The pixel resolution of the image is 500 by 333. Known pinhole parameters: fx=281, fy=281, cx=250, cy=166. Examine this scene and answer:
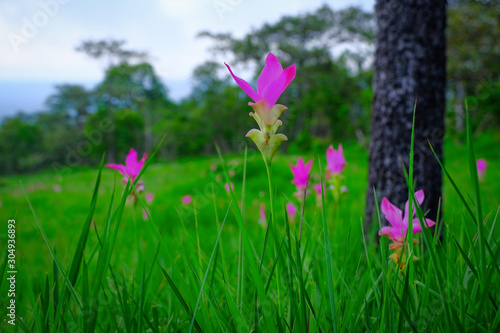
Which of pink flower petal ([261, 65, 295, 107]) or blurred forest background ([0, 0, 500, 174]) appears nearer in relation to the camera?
pink flower petal ([261, 65, 295, 107])

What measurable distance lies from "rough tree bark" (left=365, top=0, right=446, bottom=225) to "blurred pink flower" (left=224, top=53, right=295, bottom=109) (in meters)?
1.07

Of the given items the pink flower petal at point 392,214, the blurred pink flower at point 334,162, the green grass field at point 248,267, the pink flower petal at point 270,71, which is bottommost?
the green grass field at point 248,267

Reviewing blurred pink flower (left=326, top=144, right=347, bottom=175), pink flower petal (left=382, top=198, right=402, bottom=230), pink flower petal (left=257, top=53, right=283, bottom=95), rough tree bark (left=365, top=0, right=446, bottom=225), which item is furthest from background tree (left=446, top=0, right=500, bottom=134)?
pink flower petal (left=257, top=53, right=283, bottom=95)

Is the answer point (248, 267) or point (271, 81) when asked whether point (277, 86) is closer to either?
point (271, 81)

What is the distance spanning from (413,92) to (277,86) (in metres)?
1.14

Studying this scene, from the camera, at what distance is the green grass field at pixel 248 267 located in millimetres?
471

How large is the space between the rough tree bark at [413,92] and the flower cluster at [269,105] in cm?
106

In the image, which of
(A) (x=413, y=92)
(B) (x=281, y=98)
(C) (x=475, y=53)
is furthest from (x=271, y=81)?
(B) (x=281, y=98)

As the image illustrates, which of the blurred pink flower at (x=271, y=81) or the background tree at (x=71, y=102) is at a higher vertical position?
the background tree at (x=71, y=102)

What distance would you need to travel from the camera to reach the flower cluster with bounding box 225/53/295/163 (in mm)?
434

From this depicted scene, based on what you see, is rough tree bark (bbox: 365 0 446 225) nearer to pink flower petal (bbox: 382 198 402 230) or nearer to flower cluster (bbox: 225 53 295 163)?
pink flower petal (bbox: 382 198 402 230)

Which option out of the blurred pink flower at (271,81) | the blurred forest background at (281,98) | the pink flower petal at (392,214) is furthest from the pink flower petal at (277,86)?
the blurred forest background at (281,98)

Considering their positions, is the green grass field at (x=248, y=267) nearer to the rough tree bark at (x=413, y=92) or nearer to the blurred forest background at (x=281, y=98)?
the rough tree bark at (x=413, y=92)

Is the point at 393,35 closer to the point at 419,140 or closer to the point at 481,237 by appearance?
the point at 419,140
